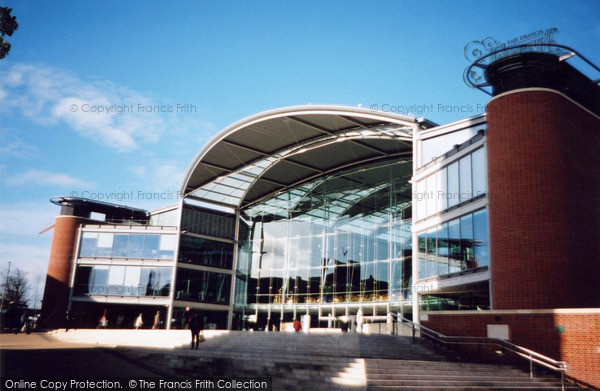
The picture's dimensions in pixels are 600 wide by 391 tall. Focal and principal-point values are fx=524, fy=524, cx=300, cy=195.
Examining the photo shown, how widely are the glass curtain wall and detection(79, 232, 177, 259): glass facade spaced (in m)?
6.18

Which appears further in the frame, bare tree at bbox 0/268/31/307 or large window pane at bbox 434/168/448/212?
bare tree at bbox 0/268/31/307

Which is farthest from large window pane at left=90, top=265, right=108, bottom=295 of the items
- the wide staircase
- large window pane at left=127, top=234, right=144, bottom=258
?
the wide staircase

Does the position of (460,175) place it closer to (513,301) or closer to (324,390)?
(513,301)

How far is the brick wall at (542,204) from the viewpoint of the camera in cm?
1717

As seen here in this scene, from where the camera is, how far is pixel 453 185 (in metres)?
22.5

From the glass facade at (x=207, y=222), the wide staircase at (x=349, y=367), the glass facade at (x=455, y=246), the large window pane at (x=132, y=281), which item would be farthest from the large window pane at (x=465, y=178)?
the large window pane at (x=132, y=281)

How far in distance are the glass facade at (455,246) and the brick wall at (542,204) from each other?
97 centimetres

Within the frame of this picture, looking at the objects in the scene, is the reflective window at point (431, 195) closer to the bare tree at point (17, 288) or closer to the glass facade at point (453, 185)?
the glass facade at point (453, 185)

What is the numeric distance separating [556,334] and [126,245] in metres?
33.2

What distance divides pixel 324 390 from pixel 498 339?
7.03m

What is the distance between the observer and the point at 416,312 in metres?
23.0

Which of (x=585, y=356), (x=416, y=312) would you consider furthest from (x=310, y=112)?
(x=585, y=356)

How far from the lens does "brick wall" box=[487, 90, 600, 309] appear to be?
1717 cm

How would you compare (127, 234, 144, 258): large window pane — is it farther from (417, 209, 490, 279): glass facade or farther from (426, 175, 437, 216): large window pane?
(426, 175, 437, 216): large window pane
